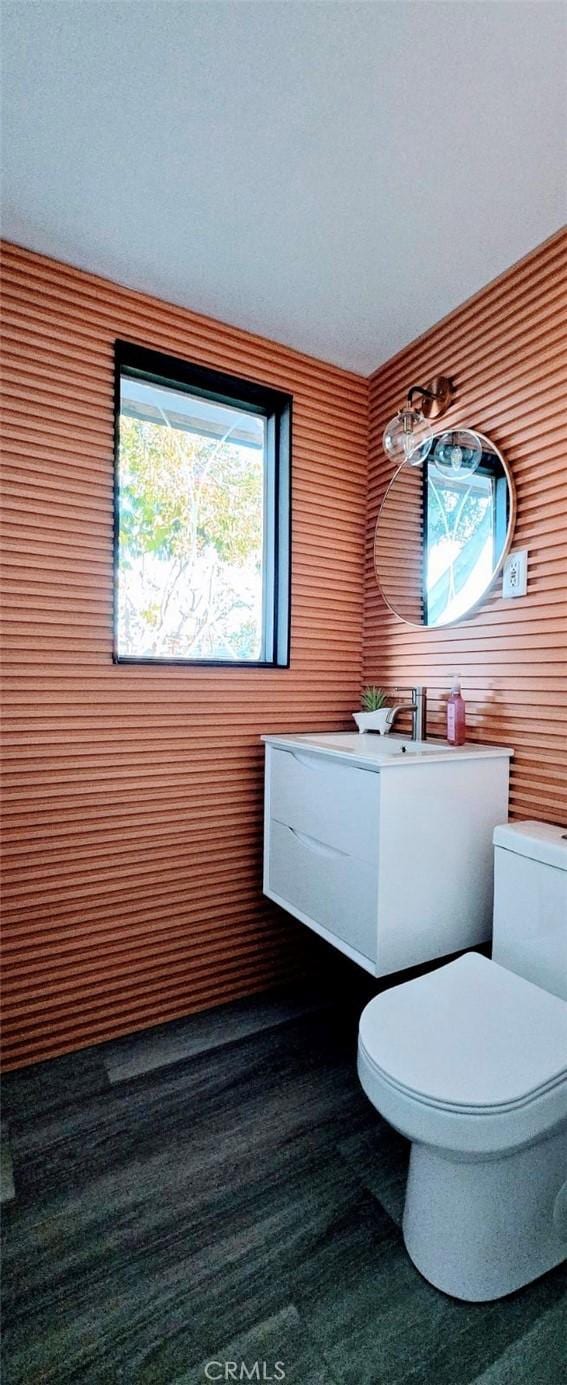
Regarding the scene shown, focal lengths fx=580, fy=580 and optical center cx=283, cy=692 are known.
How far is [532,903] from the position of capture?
55.5 inches

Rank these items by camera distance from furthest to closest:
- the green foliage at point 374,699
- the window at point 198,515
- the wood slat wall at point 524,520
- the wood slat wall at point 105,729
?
the green foliage at point 374,699 < the window at point 198,515 < the wood slat wall at point 105,729 < the wood slat wall at point 524,520

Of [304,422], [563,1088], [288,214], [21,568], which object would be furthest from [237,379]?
[563,1088]

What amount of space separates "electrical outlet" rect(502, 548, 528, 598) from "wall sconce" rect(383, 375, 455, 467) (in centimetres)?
56

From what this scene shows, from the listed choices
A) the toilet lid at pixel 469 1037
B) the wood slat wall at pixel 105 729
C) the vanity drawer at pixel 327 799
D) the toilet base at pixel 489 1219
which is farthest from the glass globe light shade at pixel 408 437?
the toilet base at pixel 489 1219

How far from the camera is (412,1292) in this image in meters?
1.13

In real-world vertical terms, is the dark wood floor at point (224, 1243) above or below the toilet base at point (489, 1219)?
below

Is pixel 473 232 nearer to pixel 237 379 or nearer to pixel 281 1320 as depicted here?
pixel 237 379

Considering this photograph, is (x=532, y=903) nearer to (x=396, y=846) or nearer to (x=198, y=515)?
(x=396, y=846)

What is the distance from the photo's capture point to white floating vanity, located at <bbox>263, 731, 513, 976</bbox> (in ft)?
4.82

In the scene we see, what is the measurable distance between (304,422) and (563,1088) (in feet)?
7.02

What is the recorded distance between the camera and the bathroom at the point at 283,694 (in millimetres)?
1113

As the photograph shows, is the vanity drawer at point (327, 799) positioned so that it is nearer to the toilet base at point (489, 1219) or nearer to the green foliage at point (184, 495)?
the toilet base at point (489, 1219)

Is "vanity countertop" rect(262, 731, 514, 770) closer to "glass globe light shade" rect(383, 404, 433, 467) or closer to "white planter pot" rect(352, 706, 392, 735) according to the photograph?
"white planter pot" rect(352, 706, 392, 735)

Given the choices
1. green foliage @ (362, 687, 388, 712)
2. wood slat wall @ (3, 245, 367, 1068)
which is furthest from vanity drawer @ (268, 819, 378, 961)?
green foliage @ (362, 687, 388, 712)
